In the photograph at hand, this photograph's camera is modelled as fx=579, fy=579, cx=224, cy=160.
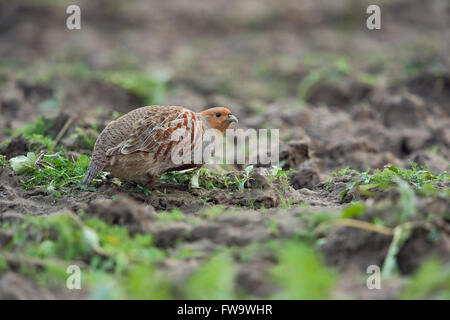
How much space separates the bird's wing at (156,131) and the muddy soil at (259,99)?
464 millimetres

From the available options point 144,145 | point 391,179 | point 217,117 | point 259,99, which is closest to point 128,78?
point 259,99

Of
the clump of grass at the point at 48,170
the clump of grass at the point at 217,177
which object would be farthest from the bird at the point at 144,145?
the clump of grass at the point at 48,170

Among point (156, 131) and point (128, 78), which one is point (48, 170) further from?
point (128, 78)

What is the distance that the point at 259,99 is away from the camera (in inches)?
435

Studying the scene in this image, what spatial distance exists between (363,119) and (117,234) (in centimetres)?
604

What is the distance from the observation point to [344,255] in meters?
3.90

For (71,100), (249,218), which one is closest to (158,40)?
(71,100)

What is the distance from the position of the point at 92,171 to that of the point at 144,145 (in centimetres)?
54

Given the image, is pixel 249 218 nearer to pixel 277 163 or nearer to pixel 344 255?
pixel 344 255

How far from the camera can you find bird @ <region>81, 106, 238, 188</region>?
5.30 m

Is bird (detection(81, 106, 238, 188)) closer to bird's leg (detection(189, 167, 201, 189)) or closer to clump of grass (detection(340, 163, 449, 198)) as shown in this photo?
bird's leg (detection(189, 167, 201, 189))

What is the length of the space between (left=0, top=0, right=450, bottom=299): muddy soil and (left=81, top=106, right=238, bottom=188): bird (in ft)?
0.77

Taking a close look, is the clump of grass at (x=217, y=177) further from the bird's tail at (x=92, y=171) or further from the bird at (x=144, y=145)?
the bird's tail at (x=92, y=171)

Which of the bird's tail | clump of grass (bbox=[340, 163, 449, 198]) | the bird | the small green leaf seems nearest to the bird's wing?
the bird
